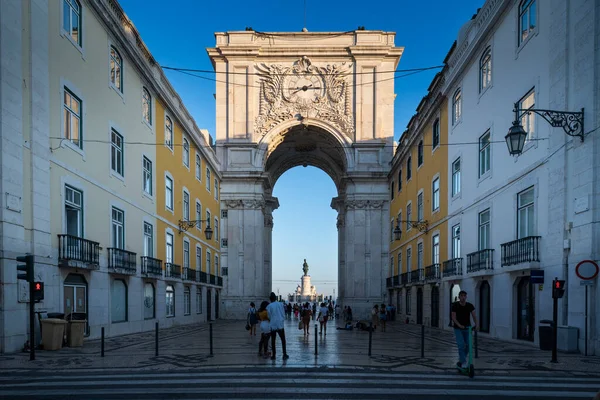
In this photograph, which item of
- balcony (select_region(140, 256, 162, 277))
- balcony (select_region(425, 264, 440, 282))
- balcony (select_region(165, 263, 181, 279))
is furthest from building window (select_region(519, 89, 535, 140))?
balcony (select_region(165, 263, 181, 279))

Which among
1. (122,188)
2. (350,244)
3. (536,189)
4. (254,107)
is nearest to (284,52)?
(254,107)

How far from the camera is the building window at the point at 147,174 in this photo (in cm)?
2453

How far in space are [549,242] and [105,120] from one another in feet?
51.0

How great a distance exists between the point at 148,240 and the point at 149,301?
283 centimetres

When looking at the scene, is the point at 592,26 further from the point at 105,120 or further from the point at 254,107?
the point at 254,107

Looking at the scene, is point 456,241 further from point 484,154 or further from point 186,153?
point 186,153

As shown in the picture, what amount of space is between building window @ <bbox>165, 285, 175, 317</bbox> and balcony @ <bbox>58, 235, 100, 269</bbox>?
10022 mm

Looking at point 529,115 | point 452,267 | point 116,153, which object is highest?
point 529,115

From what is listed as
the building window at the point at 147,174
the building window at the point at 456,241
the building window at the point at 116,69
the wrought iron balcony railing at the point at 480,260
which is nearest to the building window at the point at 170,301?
the building window at the point at 147,174

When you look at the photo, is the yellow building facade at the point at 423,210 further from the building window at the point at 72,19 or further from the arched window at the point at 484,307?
the building window at the point at 72,19

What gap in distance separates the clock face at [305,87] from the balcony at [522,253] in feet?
107

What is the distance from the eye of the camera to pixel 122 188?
21422 millimetres

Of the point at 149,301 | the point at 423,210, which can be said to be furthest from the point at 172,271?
the point at 423,210

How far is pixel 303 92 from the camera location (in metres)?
48.6
